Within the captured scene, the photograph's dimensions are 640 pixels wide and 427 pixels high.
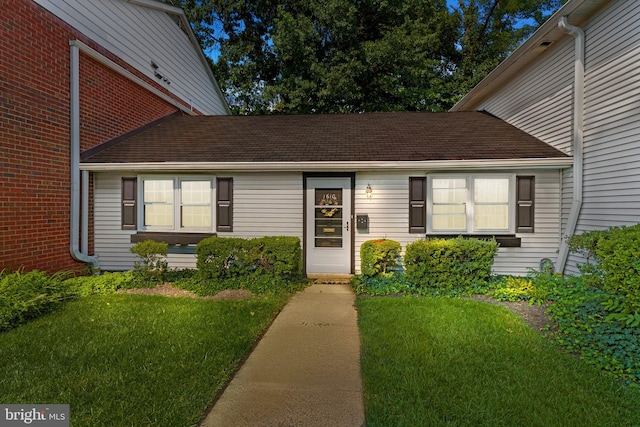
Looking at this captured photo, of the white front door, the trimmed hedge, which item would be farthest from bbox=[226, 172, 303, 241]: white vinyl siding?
the trimmed hedge

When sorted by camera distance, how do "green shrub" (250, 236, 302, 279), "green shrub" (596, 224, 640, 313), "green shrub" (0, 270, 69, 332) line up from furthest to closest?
"green shrub" (250, 236, 302, 279) → "green shrub" (0, 270, 69, 332) → "green shrub" (596, 224, 640, 313)

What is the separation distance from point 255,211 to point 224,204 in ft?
2.27

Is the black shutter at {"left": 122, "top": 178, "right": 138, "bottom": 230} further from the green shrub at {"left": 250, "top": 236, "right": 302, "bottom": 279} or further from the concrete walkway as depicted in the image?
the concrete walkway

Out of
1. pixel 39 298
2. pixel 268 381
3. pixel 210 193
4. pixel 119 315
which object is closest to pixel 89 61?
pixel 210 193

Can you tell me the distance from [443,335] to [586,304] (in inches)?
67.1

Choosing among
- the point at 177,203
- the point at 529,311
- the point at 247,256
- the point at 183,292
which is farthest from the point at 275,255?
the point at 529,311

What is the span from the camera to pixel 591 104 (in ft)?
18.8

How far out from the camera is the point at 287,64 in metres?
17.2

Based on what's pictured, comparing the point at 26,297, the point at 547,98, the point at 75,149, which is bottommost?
the point at 26,297

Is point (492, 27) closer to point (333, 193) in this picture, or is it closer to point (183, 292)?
point (333, 193)

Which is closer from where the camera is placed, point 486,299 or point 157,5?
point 486,299

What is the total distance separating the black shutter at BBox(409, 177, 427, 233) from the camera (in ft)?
22.2

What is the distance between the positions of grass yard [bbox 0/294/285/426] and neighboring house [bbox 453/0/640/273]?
18.6 ft

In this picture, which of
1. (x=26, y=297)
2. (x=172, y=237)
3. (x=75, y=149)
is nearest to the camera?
(x=26, y=297)
